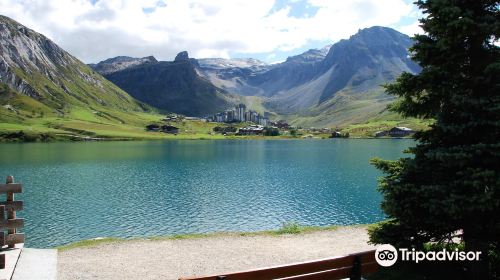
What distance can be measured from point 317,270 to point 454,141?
7926 mm

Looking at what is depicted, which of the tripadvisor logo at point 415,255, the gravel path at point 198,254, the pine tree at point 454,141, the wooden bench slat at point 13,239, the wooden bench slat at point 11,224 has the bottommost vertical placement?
the gravel path at point 198,254

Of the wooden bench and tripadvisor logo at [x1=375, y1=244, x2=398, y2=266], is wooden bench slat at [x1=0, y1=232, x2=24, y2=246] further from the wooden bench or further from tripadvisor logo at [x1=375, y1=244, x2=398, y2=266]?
tripadvisor logo at [x1=375, y1=244, x2=398, y2=266]

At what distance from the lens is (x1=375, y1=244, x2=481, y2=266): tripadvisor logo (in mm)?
16312

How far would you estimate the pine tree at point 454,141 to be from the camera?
49.2ft

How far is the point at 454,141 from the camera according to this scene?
16703 millimetres

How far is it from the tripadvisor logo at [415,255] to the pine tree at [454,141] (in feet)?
1.05

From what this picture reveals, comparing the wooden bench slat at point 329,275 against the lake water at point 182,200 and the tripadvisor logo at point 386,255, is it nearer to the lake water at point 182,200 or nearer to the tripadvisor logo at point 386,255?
the tripadvisor logo at point 386,255

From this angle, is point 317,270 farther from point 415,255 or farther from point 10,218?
point 10,218

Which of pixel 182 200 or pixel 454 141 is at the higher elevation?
pixel 454 141

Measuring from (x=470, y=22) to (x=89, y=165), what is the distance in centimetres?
12344

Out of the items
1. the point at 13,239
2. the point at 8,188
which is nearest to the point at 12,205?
the point at 8,188

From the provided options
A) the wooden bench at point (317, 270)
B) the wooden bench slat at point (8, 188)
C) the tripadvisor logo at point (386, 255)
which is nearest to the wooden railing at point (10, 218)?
the wooden bench slat at point (8, 188)

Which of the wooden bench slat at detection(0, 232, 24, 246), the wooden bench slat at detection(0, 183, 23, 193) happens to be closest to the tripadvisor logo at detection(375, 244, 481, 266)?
the wooden bench slat at detection(0, 183, 23, 193)

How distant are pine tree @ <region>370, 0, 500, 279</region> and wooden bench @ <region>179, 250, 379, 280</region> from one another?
79.8 inches
